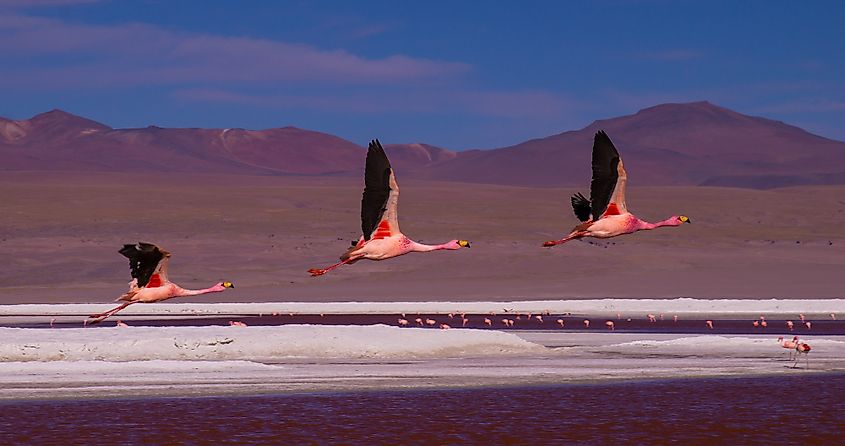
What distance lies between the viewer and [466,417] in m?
25.4

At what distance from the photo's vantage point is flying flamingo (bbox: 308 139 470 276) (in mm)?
23703

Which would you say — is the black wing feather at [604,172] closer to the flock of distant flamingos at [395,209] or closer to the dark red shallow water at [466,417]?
the flock of distant flamingos at [395,209]

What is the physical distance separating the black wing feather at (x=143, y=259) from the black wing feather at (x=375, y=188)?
4.37 metres

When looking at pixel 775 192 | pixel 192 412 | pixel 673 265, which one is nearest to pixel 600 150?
pixel 192 412

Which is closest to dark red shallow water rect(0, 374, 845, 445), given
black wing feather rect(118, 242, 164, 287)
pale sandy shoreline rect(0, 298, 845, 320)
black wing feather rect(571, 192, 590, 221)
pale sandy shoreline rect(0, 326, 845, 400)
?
pale sandy shoreline rect(0, 326, 845, 400)

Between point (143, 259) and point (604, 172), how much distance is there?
9.65 meters

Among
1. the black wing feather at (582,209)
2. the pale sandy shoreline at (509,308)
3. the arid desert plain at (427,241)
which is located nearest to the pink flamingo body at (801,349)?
the black wing feather at (582,209)

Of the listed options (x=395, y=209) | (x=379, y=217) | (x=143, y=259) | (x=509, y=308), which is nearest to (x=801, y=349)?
(x=379, y=217)

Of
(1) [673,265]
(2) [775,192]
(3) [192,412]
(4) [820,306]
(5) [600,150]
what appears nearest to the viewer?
(5) [600,150]

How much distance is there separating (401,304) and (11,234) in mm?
45202

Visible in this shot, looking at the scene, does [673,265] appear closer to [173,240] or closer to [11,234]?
[173,240]

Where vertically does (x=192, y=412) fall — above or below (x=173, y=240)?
below

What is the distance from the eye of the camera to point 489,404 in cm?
2720

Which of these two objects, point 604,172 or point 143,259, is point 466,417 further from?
point 143,259
